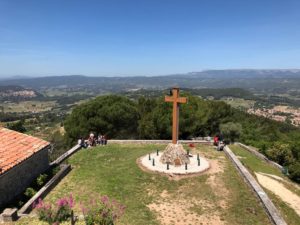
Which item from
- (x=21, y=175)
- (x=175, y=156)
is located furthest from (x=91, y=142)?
(x=21, y=175)

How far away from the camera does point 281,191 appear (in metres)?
18.4

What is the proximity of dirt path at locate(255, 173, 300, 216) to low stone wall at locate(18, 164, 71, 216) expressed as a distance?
1251 cm

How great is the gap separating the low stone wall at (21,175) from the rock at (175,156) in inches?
310

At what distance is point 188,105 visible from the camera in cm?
3422

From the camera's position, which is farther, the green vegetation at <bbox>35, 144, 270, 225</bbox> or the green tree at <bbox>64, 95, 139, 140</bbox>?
the green tree at <bbox>64, 95, 139, 140</bbox>

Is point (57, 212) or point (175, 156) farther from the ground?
point (57, 212)

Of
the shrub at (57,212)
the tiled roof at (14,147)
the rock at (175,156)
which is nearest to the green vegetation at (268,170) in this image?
the rock at (175,156)

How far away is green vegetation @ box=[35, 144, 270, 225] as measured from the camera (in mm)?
13492

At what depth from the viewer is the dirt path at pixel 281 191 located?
1688cm

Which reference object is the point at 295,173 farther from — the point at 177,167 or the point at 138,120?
the point at 138,120

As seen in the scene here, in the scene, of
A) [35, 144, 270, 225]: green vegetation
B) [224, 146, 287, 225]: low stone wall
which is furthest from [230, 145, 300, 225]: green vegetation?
[35, 144, 270, 225]: green vegetation

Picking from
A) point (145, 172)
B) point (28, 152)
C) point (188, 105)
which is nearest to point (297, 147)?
point (188, 105)

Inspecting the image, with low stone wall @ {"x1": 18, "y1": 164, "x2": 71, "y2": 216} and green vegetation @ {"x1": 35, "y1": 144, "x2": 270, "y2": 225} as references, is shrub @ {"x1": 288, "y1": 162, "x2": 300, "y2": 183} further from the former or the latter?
low stone wall @ {"x1": 18, "y1": 164, "x2": 71, "y2": 216}

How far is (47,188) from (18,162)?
6.65 feet
